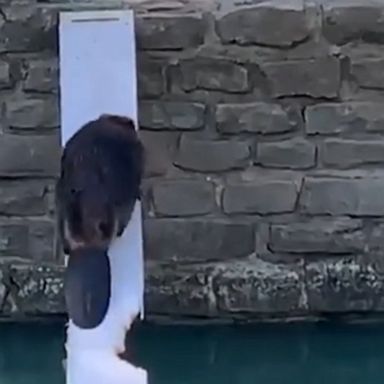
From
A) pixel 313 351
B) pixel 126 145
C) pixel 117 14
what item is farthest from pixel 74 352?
pixel 313 351

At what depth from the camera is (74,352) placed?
113 inches

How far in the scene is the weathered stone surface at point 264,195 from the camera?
4.51m

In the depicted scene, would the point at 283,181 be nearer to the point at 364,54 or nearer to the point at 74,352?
the point at 364,54

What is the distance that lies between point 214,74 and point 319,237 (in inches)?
24.7

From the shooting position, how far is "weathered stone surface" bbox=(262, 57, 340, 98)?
4434 millimetres

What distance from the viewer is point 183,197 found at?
454 cm

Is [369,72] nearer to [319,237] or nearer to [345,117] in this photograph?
[345,117]

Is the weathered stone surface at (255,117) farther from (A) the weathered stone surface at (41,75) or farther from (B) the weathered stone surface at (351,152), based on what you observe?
(A) the weathered stone surface at (41,75)

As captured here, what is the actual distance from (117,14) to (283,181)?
4.45ft

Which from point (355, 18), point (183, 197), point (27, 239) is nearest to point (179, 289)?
point (183, 197)

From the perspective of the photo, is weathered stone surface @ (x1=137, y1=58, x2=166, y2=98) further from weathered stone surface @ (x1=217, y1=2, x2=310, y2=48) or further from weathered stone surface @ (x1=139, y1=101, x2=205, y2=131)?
weathered stone surface @ (x1=217, y1=2, x2=310, y2=48)

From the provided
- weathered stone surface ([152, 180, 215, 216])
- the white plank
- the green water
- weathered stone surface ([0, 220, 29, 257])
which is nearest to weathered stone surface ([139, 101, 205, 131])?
weathered stone surface ([152, 180, 215, 216])

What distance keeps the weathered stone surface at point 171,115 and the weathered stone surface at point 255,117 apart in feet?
0.22

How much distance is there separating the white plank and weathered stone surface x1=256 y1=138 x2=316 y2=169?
1.19 m
